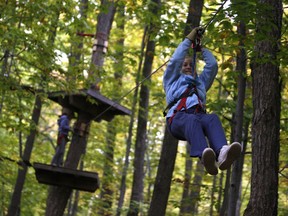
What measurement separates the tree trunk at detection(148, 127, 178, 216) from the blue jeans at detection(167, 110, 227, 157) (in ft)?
12.0

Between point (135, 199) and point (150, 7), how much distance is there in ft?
17.8

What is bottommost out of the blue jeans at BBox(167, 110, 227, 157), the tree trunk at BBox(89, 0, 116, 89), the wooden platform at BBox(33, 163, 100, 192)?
the wooden platform at BBox(33, 163, 100, 192)

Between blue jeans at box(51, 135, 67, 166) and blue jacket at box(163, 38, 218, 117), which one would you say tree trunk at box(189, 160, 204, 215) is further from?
blue jacket at box(163, 38, 218, 117)

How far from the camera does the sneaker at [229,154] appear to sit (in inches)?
176

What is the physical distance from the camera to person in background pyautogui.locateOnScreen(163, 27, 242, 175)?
4.63 m

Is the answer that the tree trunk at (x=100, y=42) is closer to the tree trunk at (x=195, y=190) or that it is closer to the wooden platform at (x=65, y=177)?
the wooden platform at (x=65, y=177)

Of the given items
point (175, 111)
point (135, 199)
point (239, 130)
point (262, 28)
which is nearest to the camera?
point (175, 111)

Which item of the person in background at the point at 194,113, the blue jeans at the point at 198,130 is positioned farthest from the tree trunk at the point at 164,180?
the blue jeans at the point at 198,130

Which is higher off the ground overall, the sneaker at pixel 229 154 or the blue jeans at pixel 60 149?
the blue jeans at pixel 60 149

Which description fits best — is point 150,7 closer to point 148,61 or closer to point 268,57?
point 148,61

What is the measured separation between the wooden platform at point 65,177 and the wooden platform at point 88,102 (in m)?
1.33

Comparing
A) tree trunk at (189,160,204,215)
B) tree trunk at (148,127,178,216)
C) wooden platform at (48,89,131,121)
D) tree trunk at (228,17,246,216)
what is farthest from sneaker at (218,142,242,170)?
tree trunk at (189,160,204,215)

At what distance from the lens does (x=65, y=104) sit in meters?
11.1

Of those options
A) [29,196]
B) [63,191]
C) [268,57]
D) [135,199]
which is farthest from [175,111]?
[29,196]
